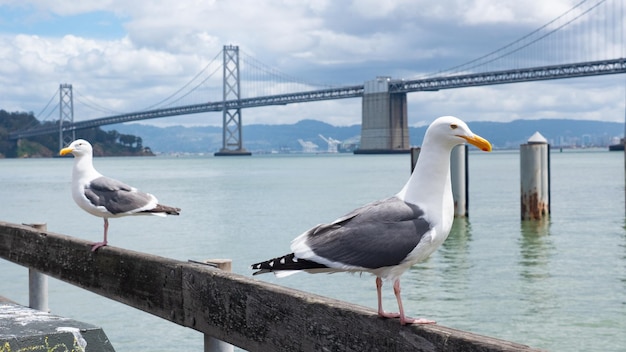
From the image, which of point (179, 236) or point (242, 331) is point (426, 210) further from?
point (179, 236)

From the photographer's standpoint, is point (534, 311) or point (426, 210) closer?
point (426, 210)

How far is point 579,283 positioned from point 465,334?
356 inches

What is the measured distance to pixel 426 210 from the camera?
7.36 feet

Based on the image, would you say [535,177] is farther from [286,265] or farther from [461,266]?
[286,265]

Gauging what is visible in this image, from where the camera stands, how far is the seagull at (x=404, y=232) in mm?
2223

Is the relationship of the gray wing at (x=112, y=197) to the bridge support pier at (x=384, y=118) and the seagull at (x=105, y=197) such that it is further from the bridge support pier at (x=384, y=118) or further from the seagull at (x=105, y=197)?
the bridge support pier at (x=384, y=118)

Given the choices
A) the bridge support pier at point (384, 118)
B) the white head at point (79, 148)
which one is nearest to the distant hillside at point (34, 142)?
the bridge support pier at point (384, 118)

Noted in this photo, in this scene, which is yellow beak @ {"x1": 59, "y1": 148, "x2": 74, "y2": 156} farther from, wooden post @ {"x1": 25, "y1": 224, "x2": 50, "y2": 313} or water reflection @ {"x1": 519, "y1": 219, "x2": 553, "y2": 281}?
water reflection @ {"x1": 519, "y1": 219, "x2": 553, "y2": 281}

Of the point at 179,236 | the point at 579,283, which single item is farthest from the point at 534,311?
the point at 179,236

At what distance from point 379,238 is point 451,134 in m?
0.35

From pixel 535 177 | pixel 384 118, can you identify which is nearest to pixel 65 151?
pixel 535 177

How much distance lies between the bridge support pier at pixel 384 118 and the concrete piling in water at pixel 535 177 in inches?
2680

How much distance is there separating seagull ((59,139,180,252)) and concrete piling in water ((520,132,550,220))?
11644 millimetres

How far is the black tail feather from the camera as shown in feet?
7.20
